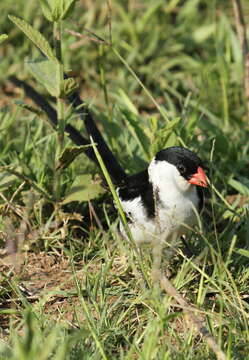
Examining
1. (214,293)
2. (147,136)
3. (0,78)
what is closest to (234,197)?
(147,136)

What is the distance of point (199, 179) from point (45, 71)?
2.33 feet

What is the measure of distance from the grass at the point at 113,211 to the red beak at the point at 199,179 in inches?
6.0

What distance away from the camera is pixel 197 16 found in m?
4.65

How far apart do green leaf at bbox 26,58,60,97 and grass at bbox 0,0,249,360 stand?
20cm

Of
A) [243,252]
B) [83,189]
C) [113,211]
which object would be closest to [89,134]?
[83,189]

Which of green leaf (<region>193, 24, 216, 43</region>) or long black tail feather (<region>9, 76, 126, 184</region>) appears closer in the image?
long black tail feather (<region>9, 76, 126, 184</region>)

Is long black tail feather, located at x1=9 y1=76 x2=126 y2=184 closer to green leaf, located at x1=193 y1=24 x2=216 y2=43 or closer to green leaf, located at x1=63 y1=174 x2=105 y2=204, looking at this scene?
green leaf, located at x1=63 y1=174 x2=105 y2=204

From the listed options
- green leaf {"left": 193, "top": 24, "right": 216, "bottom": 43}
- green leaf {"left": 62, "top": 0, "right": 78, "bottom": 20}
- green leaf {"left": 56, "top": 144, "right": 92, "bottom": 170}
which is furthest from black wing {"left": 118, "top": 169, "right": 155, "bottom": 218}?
green leaf {"left": 193, "top": 24, "right": 216, "bottom": 43}

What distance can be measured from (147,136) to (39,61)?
2.47ft

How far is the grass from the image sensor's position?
90.7 inches

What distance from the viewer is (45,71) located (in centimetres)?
276

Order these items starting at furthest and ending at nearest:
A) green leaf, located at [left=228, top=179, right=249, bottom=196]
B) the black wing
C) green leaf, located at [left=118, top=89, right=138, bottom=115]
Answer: green leaf, located at [left=118, top=89, right=138, bottom=115] < green leaf, located at [left=228, top=179, right=249, bottom=196] < the black wing

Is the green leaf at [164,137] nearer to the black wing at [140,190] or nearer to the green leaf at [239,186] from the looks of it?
the black wing at [140,190]

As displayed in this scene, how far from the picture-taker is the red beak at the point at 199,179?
8.91 feet
